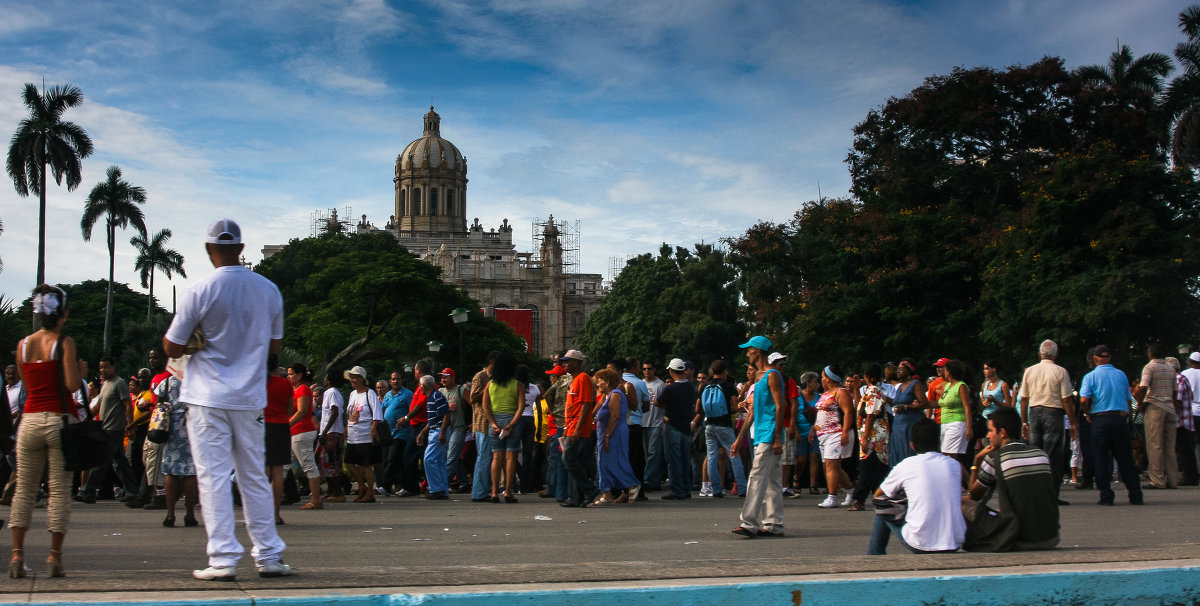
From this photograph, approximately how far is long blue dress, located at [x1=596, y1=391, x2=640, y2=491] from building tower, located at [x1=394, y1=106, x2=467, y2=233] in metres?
113

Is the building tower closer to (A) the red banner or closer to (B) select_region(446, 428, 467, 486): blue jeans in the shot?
(A) the red banner

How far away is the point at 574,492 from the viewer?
13.7m

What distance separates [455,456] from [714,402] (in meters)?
3.94

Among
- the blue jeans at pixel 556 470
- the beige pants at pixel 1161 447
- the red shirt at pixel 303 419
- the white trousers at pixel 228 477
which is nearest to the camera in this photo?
the white trousers at pixel 228 477

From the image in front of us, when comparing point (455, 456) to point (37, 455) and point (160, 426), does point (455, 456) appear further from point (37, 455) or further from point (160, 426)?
point (37, 455)

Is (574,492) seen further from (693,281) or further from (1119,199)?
(693,281)

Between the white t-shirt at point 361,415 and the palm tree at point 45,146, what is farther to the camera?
the palm tree at point 45,146

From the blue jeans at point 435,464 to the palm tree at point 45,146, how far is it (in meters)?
36.9

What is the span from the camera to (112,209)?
197ft

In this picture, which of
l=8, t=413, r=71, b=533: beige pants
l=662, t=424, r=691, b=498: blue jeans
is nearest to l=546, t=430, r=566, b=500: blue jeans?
l=662, t=424, r=691, b=498: blue jeans

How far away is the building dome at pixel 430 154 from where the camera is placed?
126 metres

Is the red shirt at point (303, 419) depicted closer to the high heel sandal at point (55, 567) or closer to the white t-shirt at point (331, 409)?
the white t-shirt at point (331, 409)

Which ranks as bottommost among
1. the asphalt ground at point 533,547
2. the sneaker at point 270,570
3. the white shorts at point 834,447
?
the asphalt ground at point 533,547

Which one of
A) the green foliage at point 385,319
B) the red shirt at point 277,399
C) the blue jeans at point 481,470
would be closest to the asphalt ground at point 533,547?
the blue jeans at point 481,470
